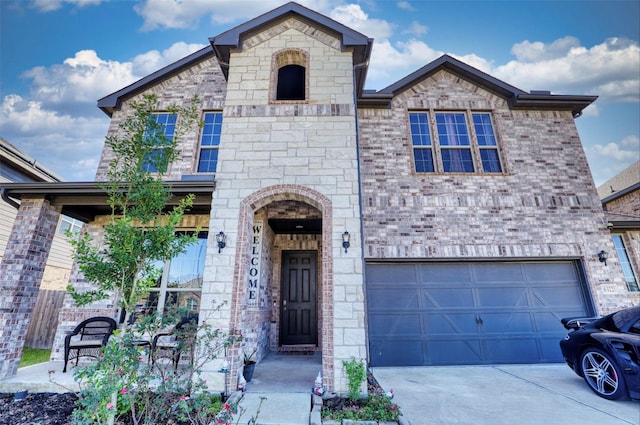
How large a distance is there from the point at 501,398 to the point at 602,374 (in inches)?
64.4

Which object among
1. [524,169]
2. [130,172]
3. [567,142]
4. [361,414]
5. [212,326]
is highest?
[567,142]

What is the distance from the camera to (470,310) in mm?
6598

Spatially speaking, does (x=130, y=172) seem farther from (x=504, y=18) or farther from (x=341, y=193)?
(x=504, y=18)

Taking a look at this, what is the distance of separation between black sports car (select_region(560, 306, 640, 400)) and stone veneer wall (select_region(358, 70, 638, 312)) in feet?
7.75

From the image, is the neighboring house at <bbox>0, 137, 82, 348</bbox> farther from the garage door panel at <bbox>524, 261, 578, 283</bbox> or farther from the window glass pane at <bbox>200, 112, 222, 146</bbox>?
the garage door panel at <bbox>524, 261, 578, 283</bbox>

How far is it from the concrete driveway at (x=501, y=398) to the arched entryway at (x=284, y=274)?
59.6 inches

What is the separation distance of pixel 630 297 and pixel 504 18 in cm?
978

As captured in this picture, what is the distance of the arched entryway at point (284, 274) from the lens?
15.5 feet

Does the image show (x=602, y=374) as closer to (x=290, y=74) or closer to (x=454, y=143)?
(x=454, y=143)

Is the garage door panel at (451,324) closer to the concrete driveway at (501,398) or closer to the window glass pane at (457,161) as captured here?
the concrete driveway at (501,398)

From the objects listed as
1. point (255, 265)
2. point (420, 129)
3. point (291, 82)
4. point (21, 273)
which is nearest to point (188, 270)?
point (255, 265)

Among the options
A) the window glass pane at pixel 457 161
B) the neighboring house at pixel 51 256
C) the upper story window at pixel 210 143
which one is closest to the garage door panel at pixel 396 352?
the window glass pane at pixel 457 161

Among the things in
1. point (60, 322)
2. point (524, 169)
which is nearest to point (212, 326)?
point (60, 322)

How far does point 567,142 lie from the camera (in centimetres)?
759
